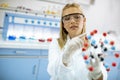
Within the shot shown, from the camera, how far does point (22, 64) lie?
242cm

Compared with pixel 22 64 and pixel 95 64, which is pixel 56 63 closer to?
pixel 95 64

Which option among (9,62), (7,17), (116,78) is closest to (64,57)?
(9,62)

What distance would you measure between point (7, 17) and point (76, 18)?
1537 mm

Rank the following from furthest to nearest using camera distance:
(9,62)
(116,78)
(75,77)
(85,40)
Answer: (116,78), (9,62), (75,77), (85,40)

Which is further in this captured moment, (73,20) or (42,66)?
(42,66)

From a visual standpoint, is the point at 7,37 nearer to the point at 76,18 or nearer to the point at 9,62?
the point at 9,62

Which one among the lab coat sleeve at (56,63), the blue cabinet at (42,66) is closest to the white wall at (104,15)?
the blue cabinet at (42,66)

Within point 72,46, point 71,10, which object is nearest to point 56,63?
point 72,46

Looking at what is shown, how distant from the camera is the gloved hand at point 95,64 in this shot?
832 millimetres

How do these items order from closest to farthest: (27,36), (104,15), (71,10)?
(71,10) → (27,36) → (104,15)

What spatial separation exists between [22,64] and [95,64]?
173 centimetres

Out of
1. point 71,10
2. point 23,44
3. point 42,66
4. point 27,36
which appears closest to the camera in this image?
point 71,10

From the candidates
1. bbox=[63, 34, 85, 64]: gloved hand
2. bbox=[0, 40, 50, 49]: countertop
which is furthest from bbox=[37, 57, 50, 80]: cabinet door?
bbox=[63, 34, 85, 64]: gloved hand

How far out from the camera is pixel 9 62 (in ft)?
7.69
